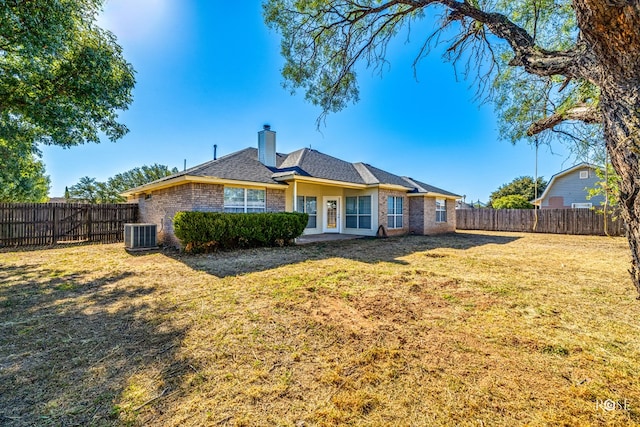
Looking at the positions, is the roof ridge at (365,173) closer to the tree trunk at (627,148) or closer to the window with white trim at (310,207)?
the window with white trim at (310,207)

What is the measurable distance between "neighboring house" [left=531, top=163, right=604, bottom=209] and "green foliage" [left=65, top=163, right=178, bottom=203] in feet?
124

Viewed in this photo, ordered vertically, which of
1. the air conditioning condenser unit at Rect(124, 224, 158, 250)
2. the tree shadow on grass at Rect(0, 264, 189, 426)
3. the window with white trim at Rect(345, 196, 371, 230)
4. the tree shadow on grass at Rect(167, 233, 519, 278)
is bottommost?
the tree shadow on grass at Rect(0, 264, 189, 426)

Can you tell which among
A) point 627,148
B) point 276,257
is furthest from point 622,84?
point 276,257

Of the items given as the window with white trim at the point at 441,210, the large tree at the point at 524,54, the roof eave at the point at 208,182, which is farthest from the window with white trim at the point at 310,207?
the large tree at the point at 524,54

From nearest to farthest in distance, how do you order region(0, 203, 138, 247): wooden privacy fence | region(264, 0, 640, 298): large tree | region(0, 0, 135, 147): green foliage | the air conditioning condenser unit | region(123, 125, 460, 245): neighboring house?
region(264, 0, 640, 298): large tree, region(0, 0, 135, 147): green foliage, the air conditioning condenser unit, region(123, 125, 460, 245): neighboring house, region(0, 203, 138, 247): wooden privacy fence

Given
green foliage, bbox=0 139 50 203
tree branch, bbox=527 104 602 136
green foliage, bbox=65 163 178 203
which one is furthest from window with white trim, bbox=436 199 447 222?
green foliage, bbox=65 163 178 203

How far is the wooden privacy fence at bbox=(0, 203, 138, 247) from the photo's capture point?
11.0 meters

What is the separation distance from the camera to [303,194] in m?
14.9

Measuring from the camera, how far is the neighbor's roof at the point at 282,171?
417 inches

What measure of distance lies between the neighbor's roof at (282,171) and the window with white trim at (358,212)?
1.23 meters

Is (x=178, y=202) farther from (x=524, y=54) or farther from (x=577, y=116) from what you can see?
(x=577, y=116)

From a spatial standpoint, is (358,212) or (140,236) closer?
(140,236)

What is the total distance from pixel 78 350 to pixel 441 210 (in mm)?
19675

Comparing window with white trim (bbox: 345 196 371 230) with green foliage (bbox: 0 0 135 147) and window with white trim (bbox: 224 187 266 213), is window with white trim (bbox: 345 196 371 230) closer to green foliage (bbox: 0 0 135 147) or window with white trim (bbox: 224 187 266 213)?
window with white trim (bbox: 224 187 266 213)
